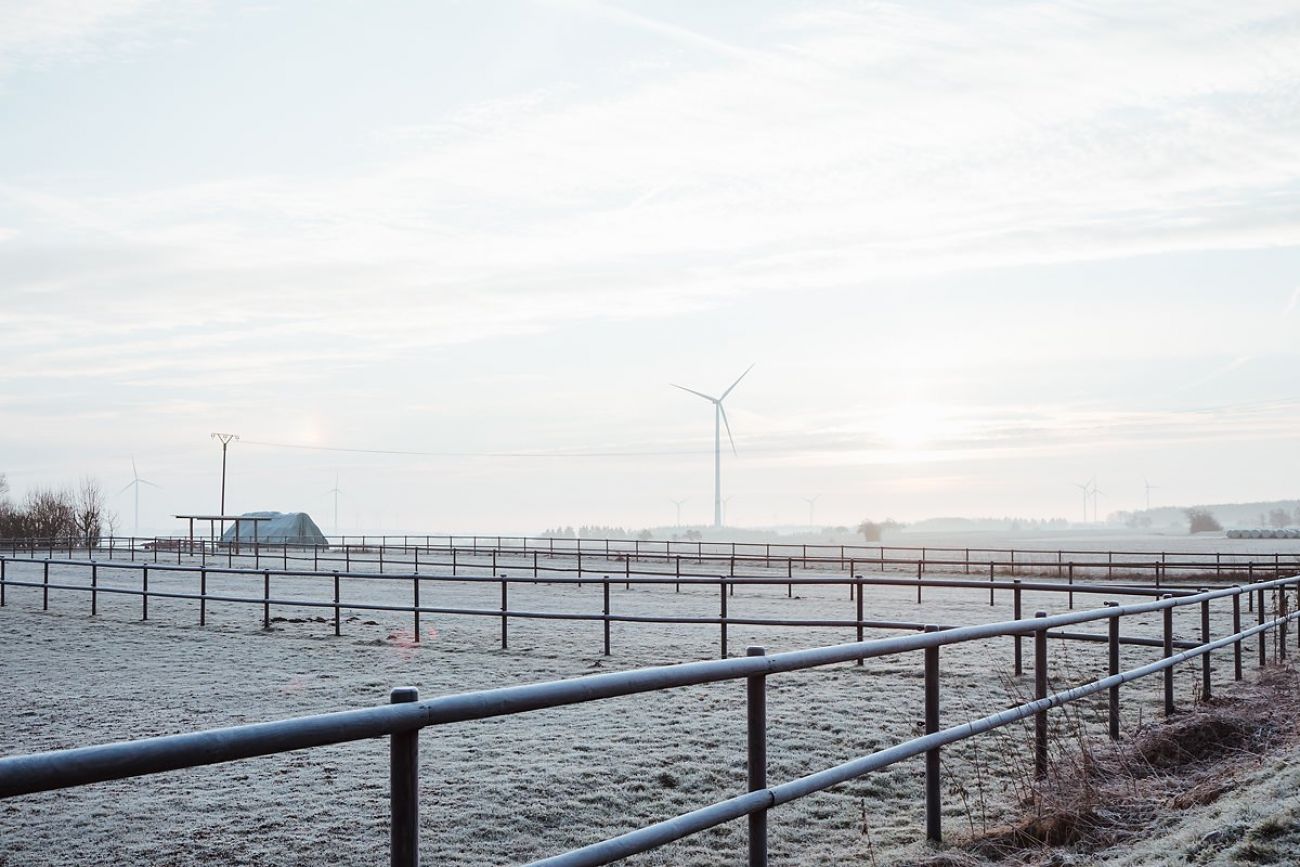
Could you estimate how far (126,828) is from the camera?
23.9 ft

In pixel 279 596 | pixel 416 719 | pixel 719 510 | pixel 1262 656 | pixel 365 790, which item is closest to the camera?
pixel 416 719

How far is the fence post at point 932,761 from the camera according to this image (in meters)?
5.98

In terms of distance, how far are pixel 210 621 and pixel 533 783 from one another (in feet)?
53.0

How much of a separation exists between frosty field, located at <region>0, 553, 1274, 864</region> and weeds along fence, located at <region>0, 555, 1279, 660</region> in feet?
1.74

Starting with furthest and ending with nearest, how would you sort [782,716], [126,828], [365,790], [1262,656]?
[1262,656], [782,716], [365,790], [126,828]

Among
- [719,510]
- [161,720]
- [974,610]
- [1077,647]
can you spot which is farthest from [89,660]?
[719,510]

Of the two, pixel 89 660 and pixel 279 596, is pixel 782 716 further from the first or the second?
pixel 279 596

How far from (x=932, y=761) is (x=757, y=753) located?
6.68 feet

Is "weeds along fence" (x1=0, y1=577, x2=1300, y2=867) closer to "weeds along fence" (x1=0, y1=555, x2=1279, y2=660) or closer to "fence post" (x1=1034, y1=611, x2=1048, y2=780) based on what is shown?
"fence post" (x1=1034, y1=611, x2=1048, y2=780)

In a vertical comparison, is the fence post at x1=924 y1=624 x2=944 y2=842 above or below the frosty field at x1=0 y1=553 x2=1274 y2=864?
above

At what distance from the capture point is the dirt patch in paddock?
5555 millimetres

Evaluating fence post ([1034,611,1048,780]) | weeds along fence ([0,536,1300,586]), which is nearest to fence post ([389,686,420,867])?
fence post ([1034,611,1048,780])

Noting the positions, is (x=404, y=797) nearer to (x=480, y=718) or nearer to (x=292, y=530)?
(x=480, y=718)

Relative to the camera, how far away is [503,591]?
56.8 feet
